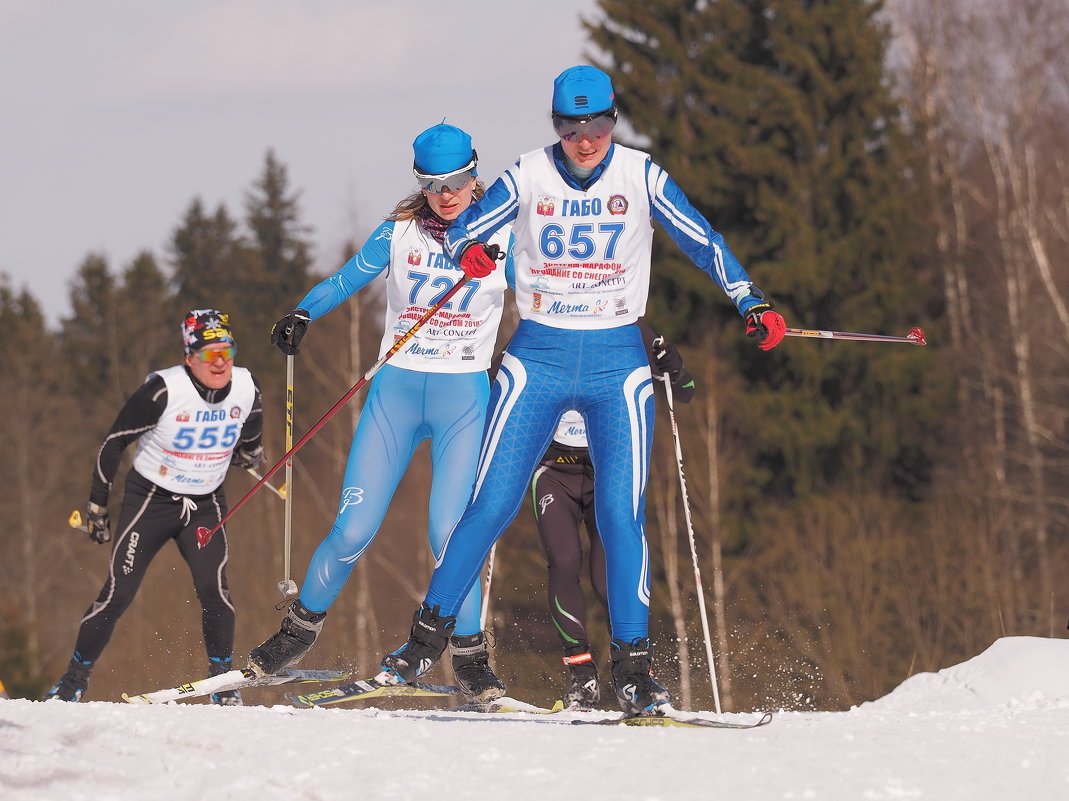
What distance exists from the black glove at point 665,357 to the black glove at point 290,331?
155cm

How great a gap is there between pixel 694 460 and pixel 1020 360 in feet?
18.5

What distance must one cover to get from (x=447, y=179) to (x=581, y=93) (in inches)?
48.2

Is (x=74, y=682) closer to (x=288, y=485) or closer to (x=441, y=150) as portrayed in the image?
(x=288, y=485)

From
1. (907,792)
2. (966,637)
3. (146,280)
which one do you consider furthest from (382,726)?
(146,280)

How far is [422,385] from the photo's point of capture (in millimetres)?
6602

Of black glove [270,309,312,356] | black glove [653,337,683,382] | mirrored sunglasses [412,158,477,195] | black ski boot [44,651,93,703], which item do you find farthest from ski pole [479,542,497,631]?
black ski boot [44,651,93,703]

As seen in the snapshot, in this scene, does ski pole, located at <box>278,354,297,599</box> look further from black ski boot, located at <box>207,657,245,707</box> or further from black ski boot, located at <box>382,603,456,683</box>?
black ski boot, located at <box>382,603,456,683</box>

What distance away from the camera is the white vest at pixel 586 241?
18.0 ft

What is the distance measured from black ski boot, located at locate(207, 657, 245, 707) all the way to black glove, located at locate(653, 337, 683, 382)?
2557 mm

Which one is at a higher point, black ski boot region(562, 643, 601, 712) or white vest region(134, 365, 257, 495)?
white vest region(134, 365, 257, 495)

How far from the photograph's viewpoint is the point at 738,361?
26.0m

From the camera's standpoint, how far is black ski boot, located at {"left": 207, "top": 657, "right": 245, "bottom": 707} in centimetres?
721

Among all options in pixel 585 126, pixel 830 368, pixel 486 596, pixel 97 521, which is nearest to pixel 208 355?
pixel 97 521

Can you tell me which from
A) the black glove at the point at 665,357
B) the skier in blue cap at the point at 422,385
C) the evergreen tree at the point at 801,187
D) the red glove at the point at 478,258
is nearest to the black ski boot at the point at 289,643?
the skier in blue cap at the point at 422,385
